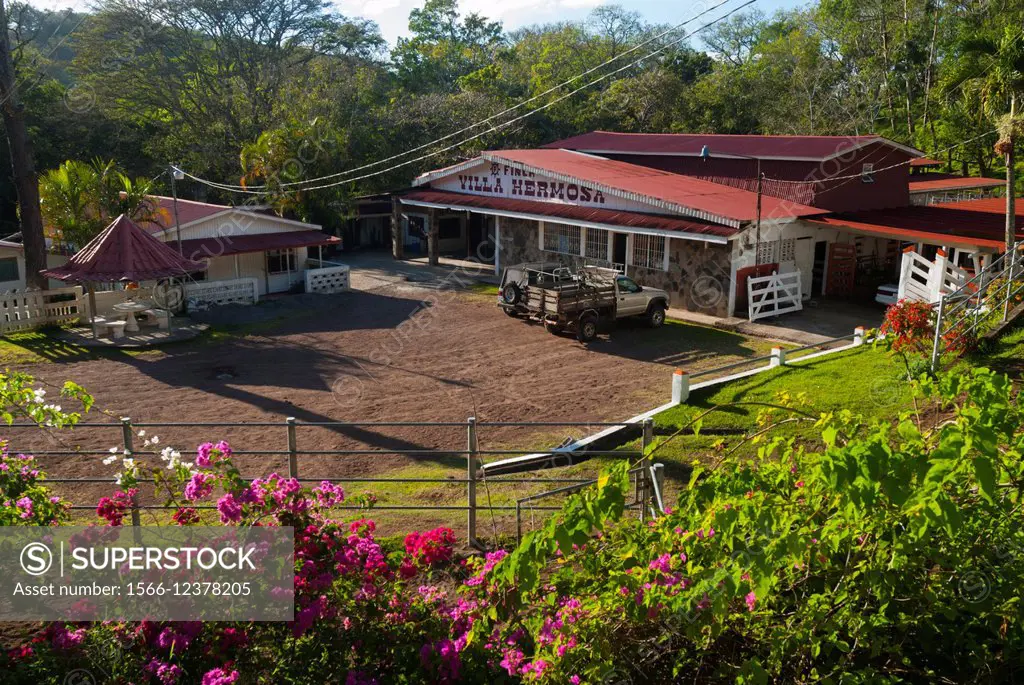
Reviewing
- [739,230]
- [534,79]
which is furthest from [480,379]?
[534,79]

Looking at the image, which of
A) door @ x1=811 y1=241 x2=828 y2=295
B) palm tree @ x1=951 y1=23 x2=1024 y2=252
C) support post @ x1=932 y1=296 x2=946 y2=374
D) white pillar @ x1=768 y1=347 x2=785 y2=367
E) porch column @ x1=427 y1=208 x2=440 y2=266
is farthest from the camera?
porch column @ x1=427 y1=208 x2=440 y2=266

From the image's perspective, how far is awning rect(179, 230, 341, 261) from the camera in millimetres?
26469

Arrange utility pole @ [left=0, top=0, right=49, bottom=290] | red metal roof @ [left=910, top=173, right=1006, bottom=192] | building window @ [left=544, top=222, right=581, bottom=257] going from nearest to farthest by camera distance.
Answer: utility pole @ [left=0, top=0, right=49, bottom=290], building window @ [left=544, top=222, right=581, bottom=257], red metal roof @ [left=910, top=173, right=1006, bottom=192]

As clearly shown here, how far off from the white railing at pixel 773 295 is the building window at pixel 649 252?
316 cm

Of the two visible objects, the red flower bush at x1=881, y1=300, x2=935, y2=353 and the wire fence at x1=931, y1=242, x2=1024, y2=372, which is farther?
the wire fence at x1=931, y1=242, x2=1024, y2=372

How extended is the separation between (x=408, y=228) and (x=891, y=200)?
21.1 meters

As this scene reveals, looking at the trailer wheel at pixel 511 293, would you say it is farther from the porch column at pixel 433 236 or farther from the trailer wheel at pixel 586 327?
the porch column at pixel 433 236

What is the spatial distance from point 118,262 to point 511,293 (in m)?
10.4

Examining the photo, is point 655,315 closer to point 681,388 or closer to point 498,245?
point 681,388

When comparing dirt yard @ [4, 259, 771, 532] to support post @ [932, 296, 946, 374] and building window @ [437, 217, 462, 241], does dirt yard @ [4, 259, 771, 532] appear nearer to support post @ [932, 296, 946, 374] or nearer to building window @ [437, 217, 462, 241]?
support post @ [932, 296, 946, 374]

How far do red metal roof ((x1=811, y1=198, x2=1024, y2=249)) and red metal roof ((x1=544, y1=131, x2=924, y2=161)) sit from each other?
2222 mm

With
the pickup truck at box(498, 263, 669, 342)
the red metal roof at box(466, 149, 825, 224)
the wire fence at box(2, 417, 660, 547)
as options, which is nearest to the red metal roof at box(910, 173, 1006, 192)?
the red metal roof at box(466, 149, 825, 224)

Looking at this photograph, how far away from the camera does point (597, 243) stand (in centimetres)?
2847

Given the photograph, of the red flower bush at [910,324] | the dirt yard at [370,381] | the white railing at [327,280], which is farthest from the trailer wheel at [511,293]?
the red flower bush at [910,324]
